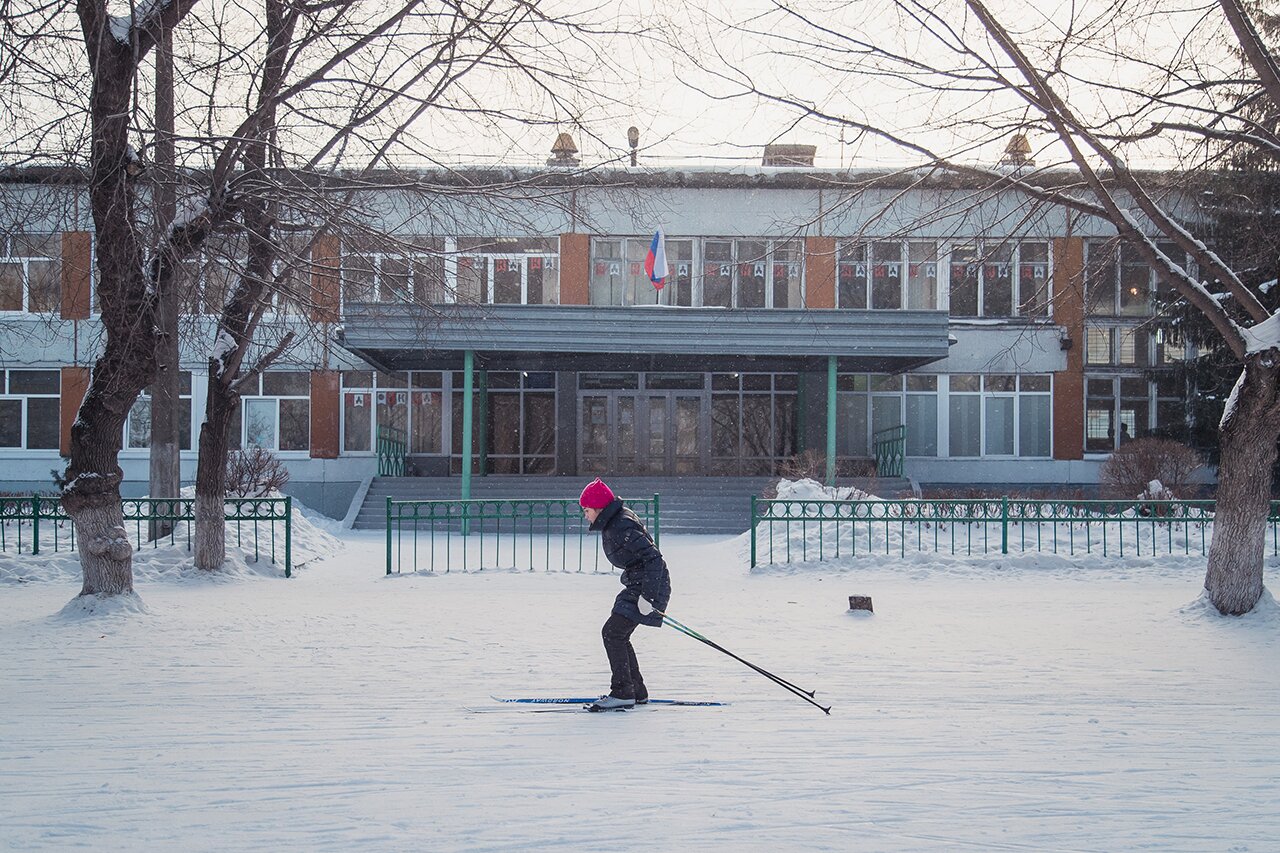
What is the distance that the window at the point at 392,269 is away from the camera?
895cm

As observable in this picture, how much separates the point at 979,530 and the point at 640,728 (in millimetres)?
10596

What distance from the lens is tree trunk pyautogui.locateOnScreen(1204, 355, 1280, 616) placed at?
9031mm

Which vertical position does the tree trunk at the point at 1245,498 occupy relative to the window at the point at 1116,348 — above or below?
below

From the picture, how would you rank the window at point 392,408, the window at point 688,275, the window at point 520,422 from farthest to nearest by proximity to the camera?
1. the window at point 520,422
2. the window at point 392,408
3. the window at point 688,275

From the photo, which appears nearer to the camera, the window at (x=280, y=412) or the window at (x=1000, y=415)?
the window at (x=280, y=412)

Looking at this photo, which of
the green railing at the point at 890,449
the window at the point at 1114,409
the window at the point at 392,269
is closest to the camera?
the window at the point at 392,269

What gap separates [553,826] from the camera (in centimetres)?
420

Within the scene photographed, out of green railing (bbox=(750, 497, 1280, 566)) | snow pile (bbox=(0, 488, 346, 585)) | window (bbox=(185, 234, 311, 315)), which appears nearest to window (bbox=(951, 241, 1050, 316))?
green railing (bbox=(750, 497, 1280, 566))

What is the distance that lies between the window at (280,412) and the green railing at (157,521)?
34.5 feet

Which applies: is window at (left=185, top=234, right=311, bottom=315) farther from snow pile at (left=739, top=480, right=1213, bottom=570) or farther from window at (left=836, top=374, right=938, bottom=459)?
window at (left=836, top=374, right=938, bottom=459)

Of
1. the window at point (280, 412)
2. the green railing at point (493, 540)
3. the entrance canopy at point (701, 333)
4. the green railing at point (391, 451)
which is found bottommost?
the green railing at point (493, 540)

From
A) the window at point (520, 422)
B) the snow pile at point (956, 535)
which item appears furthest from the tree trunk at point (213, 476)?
the window at point (520, 422)

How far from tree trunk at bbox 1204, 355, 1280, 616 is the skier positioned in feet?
20.0

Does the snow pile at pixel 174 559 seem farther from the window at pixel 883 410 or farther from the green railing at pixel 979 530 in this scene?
the window at pixel 883 410
